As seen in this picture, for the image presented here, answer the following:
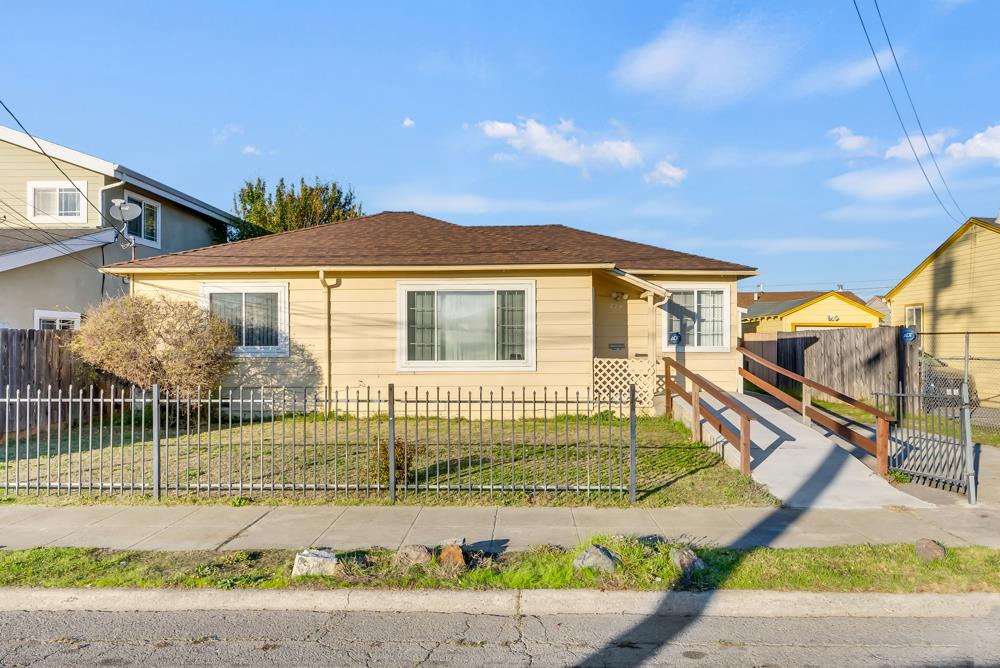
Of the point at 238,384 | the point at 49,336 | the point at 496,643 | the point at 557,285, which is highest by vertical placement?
the point at 557,285

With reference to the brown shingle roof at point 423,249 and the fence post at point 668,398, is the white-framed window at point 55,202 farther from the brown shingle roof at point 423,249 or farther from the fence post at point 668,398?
the fence post at point 668,398

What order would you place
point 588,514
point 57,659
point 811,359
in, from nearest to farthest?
point 57,659
point 588,514
point 811,359

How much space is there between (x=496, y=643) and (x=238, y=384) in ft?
35.8

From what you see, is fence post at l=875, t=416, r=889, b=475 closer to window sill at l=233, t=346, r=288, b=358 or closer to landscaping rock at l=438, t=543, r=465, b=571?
landscaping rock at l=438, t=543, r=465, b=571

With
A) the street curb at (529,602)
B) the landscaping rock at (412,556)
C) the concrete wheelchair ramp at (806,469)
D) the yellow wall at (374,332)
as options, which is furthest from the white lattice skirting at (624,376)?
the street curb at (529,602)

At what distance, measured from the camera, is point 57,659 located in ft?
14.1

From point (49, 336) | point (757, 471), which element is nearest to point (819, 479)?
point (757, 471)

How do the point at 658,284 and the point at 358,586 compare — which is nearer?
the point at 358,586

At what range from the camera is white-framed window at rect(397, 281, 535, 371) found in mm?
13984

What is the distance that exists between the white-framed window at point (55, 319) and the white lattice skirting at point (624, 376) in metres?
11.8

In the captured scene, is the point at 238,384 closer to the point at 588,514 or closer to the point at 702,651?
→ the point at 588,514

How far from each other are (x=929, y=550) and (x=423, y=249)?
11005mm

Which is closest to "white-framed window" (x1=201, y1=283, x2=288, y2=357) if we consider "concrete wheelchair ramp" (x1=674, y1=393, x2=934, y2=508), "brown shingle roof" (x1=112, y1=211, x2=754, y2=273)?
"brown shingle roof" (x1=112, y1=211, x2=754, y2=273)

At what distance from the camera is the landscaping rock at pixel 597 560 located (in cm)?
552
